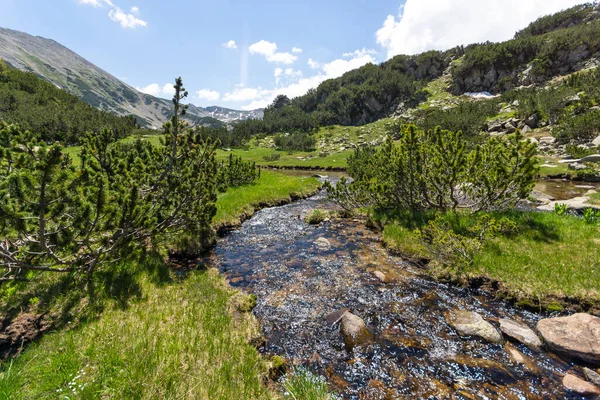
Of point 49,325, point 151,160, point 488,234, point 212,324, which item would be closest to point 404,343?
point 212,324

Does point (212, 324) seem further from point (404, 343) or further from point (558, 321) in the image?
point (558, 321)

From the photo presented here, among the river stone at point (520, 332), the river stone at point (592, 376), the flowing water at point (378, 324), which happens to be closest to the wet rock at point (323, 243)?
the flowing water at point (378, 324)

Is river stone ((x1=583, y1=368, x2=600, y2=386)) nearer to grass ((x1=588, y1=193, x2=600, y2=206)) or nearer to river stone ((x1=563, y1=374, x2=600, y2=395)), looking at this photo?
river stone ((x1=563, y1=374, x2=600, y2=395))

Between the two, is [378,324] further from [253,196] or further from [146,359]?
[253,196]

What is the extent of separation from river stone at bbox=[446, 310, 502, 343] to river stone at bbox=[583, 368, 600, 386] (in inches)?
64.8

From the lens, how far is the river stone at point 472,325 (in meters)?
7.65

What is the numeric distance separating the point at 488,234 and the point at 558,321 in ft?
15.0

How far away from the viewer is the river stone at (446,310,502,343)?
765cm

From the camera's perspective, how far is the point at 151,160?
43.3 ft

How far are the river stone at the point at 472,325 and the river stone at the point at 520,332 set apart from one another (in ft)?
1.20

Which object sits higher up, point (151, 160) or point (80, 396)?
point (151, 160)

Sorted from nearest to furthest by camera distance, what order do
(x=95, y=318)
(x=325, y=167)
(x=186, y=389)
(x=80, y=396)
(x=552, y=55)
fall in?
(x=80, y=396)
(x=186, y=389)
(x=95, y=318)
(x=325, y=167)
(x=552, y=55)

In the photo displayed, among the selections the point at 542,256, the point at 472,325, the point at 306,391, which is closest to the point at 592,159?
the point at 542,256

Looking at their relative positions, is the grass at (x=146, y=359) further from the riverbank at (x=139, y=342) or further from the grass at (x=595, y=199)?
the grass at (x=595, y=199)
